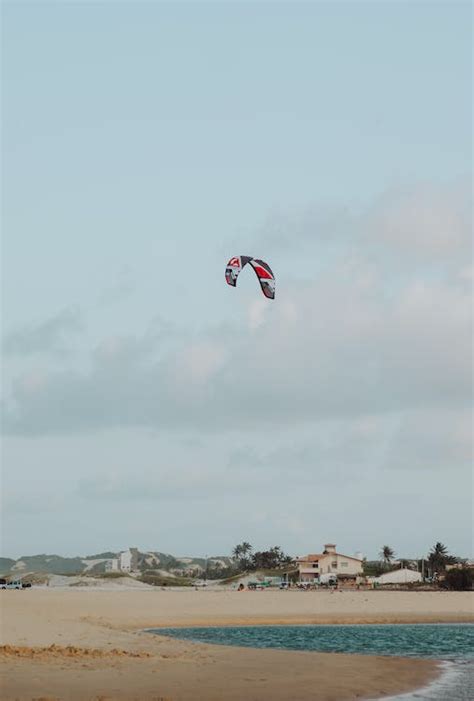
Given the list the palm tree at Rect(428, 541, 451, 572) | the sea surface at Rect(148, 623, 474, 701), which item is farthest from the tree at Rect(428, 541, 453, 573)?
the sea surface at Rect(148, 623, 474, 701)

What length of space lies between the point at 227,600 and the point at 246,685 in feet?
208

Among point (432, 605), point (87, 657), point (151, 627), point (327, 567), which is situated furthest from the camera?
point (327, 567)

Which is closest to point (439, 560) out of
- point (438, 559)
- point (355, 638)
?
point (438, 559)

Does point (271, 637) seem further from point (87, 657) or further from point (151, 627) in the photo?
point (87, 657)

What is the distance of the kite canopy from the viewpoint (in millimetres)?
46062

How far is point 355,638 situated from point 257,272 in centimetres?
2011

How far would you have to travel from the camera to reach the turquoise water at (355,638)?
4309cm

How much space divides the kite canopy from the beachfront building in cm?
12434

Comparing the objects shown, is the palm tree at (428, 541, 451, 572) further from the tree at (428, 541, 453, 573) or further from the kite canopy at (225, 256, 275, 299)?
the kite canopy at (225, 256, 275, 299)

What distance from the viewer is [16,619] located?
4500 centimetres

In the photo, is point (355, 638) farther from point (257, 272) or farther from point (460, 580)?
point (460, 580)

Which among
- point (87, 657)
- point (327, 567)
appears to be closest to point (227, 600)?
point (87, 657)

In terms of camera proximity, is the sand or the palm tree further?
the palm tree

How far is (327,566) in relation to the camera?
168 metres
